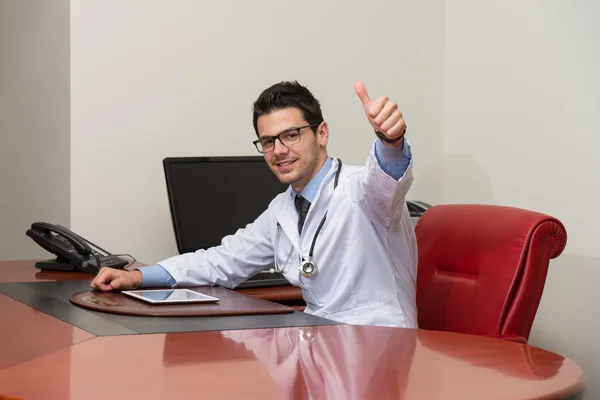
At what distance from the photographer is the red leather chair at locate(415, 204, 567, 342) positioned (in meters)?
2.07

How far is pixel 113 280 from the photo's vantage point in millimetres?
2137

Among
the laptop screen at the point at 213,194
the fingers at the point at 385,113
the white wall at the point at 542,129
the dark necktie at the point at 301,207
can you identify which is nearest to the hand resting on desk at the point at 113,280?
the dark necktie at the point at 301,207

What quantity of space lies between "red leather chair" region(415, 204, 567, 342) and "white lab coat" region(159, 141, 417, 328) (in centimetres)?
10

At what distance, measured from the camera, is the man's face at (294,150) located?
2.36 m

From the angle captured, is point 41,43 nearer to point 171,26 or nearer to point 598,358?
point 171,26

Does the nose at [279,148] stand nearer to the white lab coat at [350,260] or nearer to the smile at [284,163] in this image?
the smile at [284,163]

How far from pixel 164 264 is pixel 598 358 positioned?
1.86 meters

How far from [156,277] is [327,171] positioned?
0.64 m

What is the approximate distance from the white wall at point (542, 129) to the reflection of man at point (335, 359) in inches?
72.5

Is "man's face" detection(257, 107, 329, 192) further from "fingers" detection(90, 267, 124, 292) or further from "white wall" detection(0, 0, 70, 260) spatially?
"white wall" detection(0, 0, 70, 260)

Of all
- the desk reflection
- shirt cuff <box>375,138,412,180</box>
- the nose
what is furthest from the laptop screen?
the desk reflection

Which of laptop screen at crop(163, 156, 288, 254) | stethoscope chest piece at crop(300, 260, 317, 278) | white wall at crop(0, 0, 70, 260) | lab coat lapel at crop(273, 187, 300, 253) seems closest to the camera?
stethoscope chest piece at crop(300, 260, 317, 278)

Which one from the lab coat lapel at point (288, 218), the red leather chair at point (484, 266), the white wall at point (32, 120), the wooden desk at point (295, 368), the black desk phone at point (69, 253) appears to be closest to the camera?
the wooden desk at point (295, 368)

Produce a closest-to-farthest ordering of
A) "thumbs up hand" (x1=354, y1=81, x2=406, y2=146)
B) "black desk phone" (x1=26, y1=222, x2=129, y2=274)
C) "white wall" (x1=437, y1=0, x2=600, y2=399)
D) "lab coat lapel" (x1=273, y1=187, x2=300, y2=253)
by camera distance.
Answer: "thumbs up hand" (x1=354, y1=81, x2=406, y2=146) < "lab coat lapel" (x1=273, y1=187, x2=300, y2=253) < "black desk phone" (x1=26, y1=222, x2=129, y2=274) < "white wall" (x1=437, y1=0, x2=600, y2=399)
